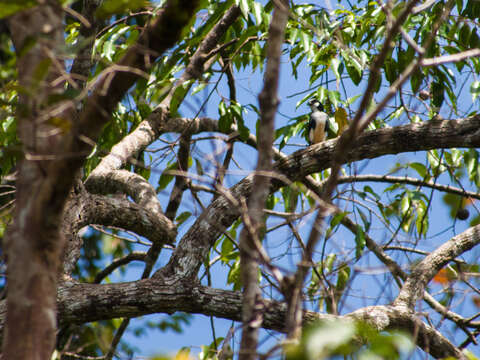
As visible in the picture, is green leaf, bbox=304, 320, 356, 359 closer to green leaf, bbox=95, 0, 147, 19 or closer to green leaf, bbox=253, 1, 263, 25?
green leaf, bbox=95, 0, 147, 19

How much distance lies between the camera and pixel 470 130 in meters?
2.77

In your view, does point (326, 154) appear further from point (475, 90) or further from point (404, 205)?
point (404, 205)

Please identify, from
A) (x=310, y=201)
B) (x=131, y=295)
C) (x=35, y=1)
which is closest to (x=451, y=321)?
(x=310, y=201)

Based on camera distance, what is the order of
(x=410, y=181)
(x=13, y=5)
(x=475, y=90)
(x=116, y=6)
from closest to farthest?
(x=13, y=5) < (x=116, y=6) < (x=475, y=90) < (x=410, y=181)

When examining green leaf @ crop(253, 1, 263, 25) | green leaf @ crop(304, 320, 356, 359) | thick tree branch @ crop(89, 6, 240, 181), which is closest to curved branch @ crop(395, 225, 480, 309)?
green leaf @ crop(253, 1, 263, 25)

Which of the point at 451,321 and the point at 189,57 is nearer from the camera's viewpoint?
the point at 451,321

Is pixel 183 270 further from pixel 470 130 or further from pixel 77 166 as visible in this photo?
pixel 470 130

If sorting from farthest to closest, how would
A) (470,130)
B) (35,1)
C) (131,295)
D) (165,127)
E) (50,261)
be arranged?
(165,127)
(470,130)
(131,295)
(50,261)
(35,1)

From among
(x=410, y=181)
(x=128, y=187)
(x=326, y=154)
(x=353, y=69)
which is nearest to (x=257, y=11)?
(x=353, y=69)

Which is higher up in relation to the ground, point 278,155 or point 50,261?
point 278,155

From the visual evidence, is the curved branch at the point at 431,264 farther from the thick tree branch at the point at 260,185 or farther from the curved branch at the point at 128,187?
the thick tree branch at the point at 260,185

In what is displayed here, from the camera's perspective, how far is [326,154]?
9.76ft

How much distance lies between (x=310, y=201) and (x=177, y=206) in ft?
3.44

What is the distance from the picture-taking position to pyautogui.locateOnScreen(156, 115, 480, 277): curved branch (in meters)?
2.75
